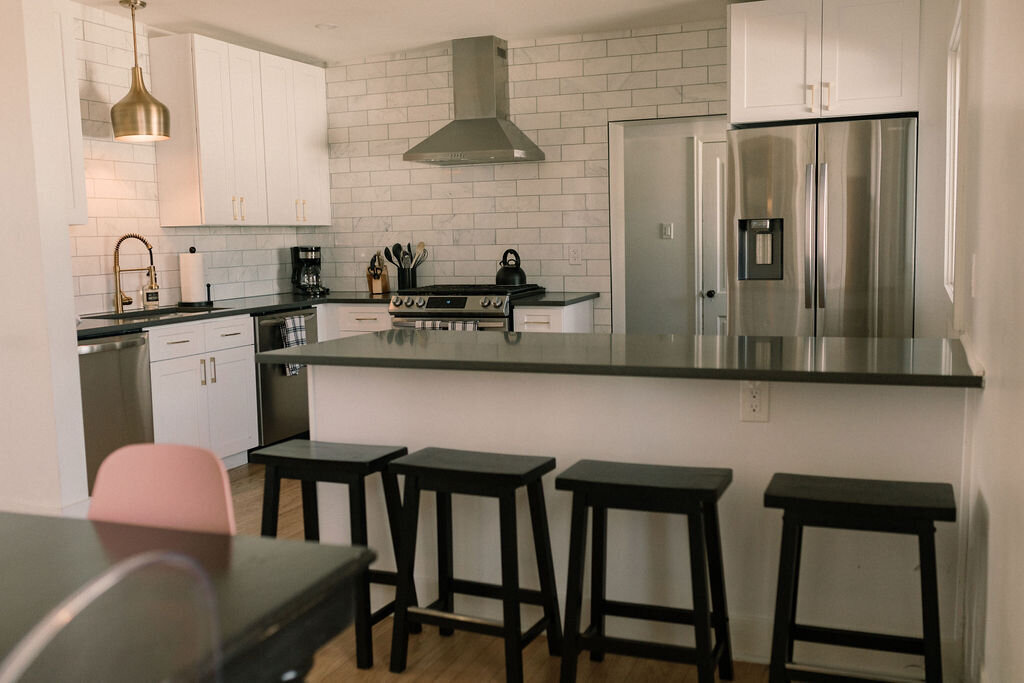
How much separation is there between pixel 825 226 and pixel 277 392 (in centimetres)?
321

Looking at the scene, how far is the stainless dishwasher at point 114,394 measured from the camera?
4293 mm

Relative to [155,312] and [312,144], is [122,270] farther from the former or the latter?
[312,144]

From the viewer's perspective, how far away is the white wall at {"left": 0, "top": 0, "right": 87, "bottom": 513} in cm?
387

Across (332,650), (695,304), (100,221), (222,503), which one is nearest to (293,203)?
(100,221)

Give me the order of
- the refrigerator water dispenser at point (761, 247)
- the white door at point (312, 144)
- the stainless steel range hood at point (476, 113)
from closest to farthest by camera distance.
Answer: the refrigerator water dispenser at point (761, 247) → the stainless steel range hood at point (476, 113) → the white door at point (312, 144)

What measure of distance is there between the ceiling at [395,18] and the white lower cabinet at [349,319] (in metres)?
1.67

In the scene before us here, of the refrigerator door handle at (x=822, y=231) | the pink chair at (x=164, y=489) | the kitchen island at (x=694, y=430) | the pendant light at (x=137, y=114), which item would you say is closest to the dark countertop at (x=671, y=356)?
the kitchen island at (x=694, y=430)

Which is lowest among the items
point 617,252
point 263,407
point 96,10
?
point 263,407

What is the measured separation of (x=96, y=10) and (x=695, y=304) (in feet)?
12.3

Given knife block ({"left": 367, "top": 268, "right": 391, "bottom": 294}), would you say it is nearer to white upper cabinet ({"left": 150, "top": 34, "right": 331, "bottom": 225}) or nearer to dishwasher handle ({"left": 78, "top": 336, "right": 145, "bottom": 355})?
white upper cabinet ({"left": 150, "top": 34, "right": 331, "bottom": 225})

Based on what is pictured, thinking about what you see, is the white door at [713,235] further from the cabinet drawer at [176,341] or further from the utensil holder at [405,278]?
the cabinet drawer at [176,341]

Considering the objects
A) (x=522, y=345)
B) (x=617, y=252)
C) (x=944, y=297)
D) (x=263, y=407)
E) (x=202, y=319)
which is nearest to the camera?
(x=522, y=345)

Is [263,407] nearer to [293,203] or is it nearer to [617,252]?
[293,203]

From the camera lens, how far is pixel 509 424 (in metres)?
2.97
